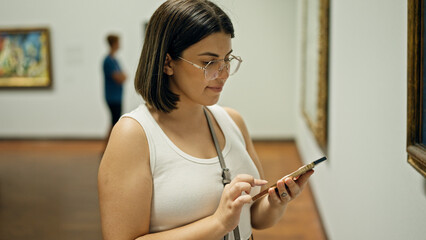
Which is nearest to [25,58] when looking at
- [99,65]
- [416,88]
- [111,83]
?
[99,65]

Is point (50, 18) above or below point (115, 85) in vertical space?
above

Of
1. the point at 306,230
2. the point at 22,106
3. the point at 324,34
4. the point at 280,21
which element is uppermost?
the point at 280,21

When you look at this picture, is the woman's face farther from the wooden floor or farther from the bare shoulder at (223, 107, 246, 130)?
the wooden floor

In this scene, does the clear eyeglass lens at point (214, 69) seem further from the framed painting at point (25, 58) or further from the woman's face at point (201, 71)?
the framed painting at point (25, 58)

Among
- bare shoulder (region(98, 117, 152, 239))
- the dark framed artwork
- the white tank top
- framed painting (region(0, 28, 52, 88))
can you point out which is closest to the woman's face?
the white tank top

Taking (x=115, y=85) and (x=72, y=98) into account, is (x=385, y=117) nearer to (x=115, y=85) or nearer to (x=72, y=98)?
(x=115, y=85)

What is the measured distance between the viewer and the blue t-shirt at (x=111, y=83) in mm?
7809

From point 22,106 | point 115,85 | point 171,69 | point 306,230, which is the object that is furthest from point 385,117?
point 22,106

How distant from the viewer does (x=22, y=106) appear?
33.4 ft

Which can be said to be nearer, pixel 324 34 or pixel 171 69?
pixel 171 69

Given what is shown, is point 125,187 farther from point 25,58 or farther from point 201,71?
point 25,58

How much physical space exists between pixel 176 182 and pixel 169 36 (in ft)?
1.75

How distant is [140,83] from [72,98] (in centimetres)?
878

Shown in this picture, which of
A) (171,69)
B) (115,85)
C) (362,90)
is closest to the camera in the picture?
(171,69)
